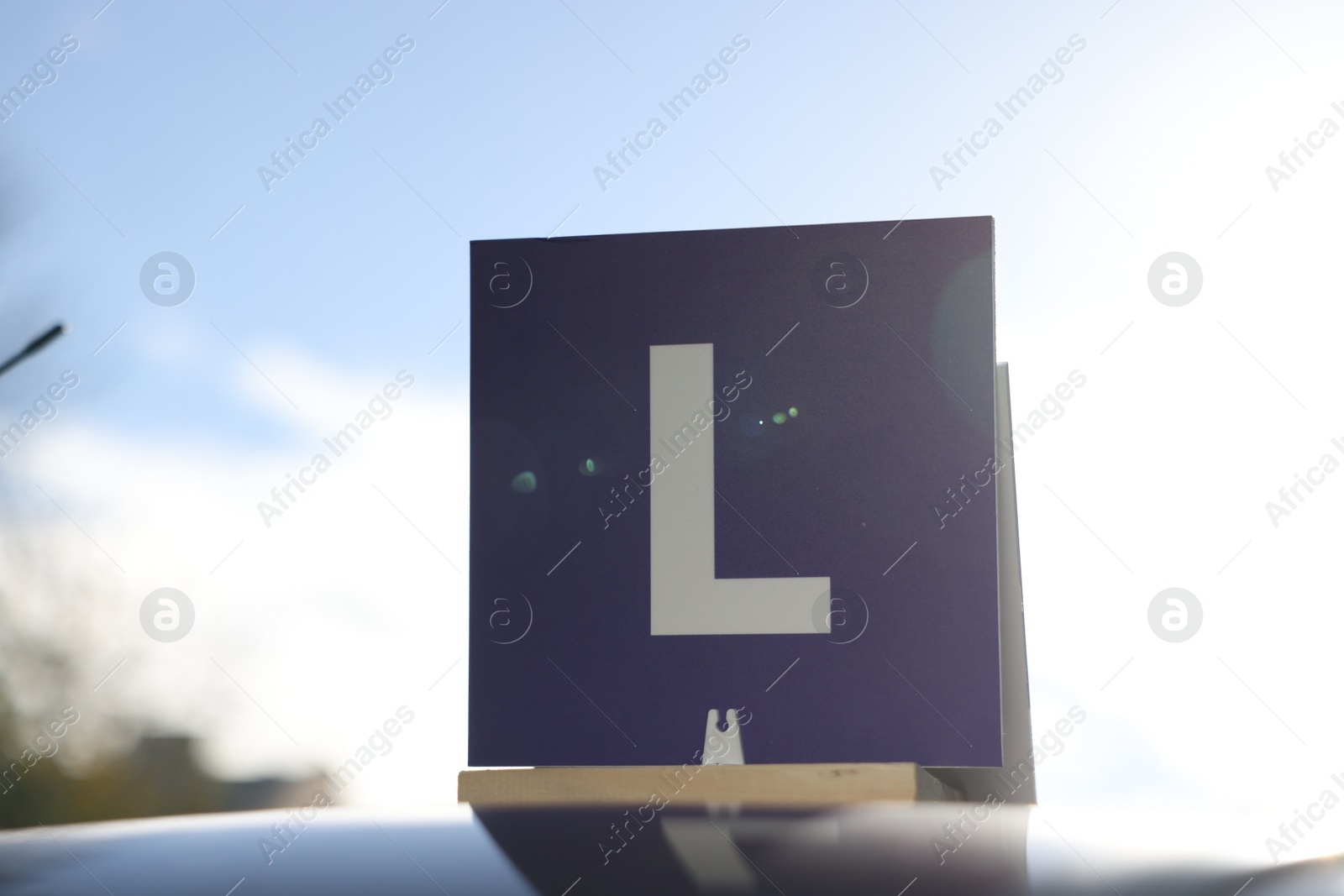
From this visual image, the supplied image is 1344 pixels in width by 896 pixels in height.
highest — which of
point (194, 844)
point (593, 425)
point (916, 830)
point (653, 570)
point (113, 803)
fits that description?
point (593, 425)

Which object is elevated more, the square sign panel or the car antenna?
the square sign panel

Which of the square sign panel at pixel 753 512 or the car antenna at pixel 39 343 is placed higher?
the square sign panel at pixel 753 512

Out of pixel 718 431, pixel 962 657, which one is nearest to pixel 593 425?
pixel 718 431

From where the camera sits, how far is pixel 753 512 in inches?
179

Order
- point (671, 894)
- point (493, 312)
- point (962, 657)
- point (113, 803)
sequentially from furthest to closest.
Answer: point (113, 803)
point (493, 312)
point (962, 657)
point (671, 894)

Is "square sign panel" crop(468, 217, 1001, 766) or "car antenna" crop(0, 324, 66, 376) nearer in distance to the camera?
"square sign panel" crop(468, 217, 1001, 766)

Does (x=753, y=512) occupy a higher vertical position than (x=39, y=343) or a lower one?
higher

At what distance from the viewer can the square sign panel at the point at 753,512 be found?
442 centimetres

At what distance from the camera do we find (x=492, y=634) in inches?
181

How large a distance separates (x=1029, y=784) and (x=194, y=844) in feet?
12.3

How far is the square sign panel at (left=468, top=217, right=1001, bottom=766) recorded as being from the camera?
4.42 meters

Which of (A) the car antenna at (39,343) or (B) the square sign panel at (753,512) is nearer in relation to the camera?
(B) the square sign panel at (753,512)

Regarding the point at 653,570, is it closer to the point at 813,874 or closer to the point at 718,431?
the point at 718,431

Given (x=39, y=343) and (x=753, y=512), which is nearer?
(x=753, y=512)
